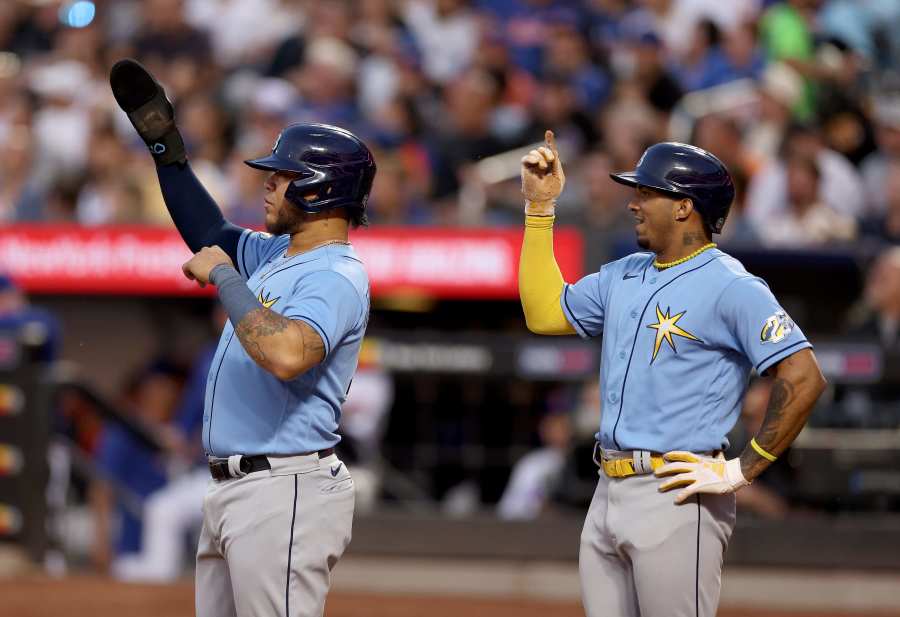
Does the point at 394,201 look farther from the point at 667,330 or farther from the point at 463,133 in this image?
the point at 667,330

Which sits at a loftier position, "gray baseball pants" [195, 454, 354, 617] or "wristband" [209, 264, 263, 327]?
"wristband" [209, 264, 263, 327]

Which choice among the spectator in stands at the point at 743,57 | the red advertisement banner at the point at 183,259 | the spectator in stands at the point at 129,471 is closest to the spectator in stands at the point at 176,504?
the spectator in stands at the point at 129,471

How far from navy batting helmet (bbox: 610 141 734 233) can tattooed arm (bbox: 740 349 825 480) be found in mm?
454

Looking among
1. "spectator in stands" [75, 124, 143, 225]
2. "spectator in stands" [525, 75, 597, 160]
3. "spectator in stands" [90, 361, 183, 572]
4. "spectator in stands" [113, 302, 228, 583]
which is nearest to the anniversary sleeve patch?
"spectator in stands" [113, 302, 228, 583]

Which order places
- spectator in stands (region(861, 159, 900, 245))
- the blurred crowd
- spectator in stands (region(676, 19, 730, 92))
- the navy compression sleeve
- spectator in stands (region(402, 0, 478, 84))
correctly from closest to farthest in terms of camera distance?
the navy compression sleeve
spectator in stands (region(861, 159, 900, 245))
the blurred crowd
spectator in stands (region(676, 19, 730, 92))
spectator in stands (region(402, 0, 478, 84))

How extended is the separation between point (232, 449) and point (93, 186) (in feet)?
23.5

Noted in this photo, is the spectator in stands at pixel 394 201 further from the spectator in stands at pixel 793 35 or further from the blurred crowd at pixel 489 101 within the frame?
the spectator in stands at pixel 793 35

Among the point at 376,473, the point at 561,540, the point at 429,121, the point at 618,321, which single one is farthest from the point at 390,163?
the point at 618,321

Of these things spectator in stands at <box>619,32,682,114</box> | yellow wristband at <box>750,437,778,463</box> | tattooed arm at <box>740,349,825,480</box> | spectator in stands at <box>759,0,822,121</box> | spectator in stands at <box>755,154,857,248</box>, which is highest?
spectator in stands at <box>759,0,822,121</box>

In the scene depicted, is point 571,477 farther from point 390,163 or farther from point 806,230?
point 390,163

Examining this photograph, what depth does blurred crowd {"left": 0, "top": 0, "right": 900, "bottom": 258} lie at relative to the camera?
29.2 feet

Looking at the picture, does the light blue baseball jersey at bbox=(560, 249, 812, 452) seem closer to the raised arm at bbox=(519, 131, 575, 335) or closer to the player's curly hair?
the raised arm at bbox=(519, 131, 575, 335)

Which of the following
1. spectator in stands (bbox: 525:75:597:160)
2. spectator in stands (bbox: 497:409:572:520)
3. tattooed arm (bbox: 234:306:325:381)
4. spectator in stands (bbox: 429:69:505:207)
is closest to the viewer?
tattooed arm (bbox: 234:306:325:381)

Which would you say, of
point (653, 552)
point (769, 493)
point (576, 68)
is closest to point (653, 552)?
point (653, 552)
